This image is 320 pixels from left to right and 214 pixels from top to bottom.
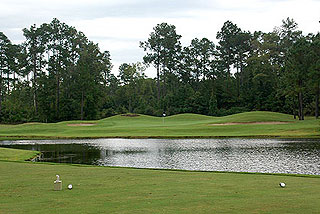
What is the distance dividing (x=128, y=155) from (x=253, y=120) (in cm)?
3359

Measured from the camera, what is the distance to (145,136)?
4831cm

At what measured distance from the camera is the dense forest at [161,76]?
87750 mm

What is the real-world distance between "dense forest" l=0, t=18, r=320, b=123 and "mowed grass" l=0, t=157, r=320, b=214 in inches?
2399

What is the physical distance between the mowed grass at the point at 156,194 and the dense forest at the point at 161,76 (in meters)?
60.9

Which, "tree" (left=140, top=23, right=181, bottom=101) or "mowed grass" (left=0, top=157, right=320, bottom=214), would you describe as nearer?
"mowed grass" (left=0, top=157, right=320, bottom=214)

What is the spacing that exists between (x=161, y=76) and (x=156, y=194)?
9537cm

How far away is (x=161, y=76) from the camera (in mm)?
106438

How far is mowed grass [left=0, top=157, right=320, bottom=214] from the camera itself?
9578 mm

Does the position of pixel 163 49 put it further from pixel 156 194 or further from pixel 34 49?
pixel 156 194

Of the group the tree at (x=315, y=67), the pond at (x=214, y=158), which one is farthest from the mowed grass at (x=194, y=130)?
the pond at (x=214, y=158)

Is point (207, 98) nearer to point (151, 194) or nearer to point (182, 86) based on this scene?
point (182, 86)

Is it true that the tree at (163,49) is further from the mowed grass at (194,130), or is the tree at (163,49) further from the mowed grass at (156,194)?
the mowed grass at (156,194)

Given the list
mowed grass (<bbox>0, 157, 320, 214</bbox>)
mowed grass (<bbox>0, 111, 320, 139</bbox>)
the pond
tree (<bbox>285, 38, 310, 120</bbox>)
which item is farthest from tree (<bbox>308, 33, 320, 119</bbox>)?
mowed grass (<bbox>0, 157, 320, 214</bbox>)

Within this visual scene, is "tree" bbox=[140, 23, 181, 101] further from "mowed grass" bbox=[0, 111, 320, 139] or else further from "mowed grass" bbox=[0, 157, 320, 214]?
"mowed grass" bbox=[0, 157, 320, 214]
